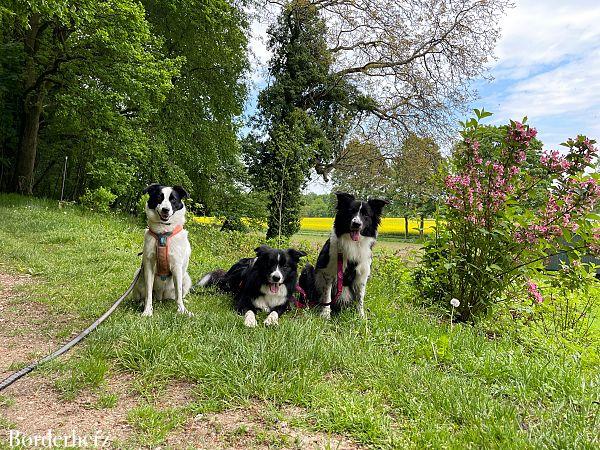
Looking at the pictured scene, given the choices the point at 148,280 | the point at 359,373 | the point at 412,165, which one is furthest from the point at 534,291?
the point at 412,165

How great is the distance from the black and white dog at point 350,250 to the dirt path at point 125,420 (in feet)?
7.87

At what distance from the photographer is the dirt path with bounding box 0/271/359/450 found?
2.29m

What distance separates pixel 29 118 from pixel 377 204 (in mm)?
15630

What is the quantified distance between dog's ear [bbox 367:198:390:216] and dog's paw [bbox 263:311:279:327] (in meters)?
1.76

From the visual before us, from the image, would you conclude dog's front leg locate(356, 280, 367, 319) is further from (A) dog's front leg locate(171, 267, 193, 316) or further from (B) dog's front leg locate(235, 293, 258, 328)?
(A) dog's front leg locate(171, 267, 193, 316)

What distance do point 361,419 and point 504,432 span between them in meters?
0.80

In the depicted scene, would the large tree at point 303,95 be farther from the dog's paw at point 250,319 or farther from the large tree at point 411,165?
the dog's paw at point 250,319

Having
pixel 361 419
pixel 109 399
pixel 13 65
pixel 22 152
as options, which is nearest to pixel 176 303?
pixel 109 399

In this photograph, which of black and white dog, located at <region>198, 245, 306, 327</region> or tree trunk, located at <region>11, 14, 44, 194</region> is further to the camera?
tree trunk, located at <region>11, 14, 44, 194</region>

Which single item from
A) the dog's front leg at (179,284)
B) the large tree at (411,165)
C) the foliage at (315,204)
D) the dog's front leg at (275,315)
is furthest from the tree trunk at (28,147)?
the dog's front leg at (275,315)

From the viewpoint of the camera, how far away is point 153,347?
325 cm

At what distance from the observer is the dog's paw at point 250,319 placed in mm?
4098

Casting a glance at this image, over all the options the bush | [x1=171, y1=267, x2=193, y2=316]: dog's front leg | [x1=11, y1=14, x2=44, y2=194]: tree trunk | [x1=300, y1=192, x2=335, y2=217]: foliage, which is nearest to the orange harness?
[x1=171, y1=267, x2=193, y2=316]: dog's front leg

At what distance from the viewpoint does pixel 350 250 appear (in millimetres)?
4969
